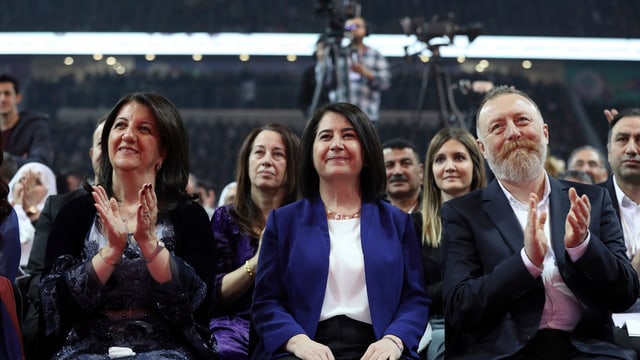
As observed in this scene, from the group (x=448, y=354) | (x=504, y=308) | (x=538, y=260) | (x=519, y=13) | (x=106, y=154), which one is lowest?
(x=448, y=354)

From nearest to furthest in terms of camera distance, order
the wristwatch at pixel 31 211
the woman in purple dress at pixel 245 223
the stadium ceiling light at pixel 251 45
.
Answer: the woman in purple dress at pixel 245 223 → the wristwatch at pixel 31 211 → the stadium ceiling light at pixel 251 45

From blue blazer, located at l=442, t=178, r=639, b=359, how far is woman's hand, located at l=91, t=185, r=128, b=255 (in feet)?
3.07

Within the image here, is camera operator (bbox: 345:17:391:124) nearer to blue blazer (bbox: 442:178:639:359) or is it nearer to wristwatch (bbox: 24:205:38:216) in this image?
wristwatch (bbox: 24:205:38:216)

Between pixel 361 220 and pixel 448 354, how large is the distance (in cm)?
49

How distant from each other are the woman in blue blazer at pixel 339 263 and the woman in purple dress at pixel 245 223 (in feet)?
1.15

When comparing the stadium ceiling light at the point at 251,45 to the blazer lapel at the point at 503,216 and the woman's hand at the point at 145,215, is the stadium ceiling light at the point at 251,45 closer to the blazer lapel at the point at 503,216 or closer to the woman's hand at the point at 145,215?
the blazer lapel at the point at 503,216

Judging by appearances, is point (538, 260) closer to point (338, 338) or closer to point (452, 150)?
point (338, 338)

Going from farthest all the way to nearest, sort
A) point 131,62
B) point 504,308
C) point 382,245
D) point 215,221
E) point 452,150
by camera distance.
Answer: point 131,62
point 452,150
point 215,221
point 382,245
point 504,308

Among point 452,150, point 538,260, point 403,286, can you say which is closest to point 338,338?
point 403,286

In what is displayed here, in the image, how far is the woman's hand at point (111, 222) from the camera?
2.03 meters

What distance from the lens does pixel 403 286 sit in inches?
94.7

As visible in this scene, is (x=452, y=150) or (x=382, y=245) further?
(x=452, y=150)

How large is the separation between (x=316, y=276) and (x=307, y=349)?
0.25 metres

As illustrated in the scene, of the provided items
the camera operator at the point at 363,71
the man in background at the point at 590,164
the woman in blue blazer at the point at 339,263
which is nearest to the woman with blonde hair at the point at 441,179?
the woman in blue blazer at the point at 339,263
